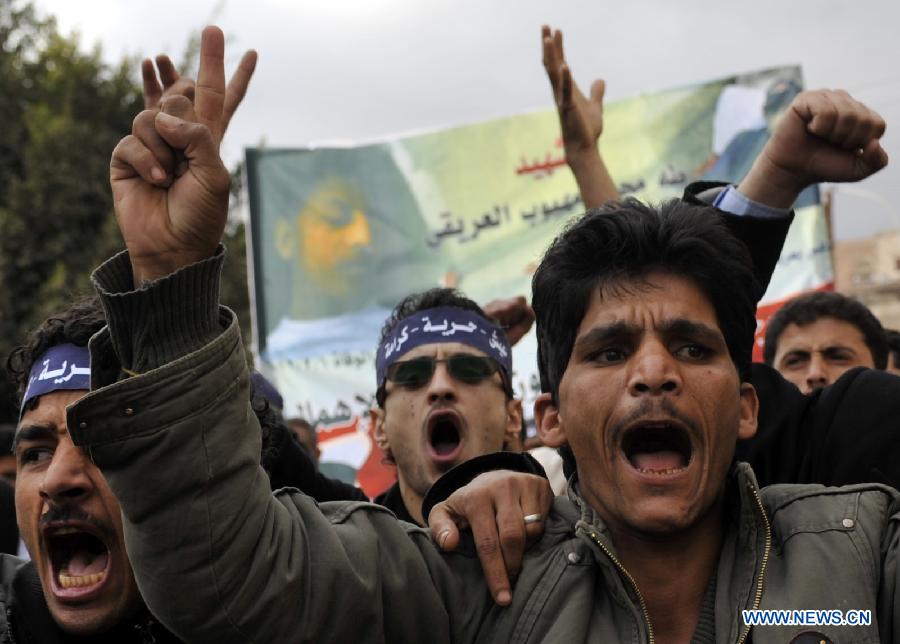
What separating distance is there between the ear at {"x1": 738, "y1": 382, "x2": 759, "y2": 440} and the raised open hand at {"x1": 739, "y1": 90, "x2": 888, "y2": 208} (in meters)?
0.61

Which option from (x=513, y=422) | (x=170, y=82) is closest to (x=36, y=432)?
(x=170, y=82)

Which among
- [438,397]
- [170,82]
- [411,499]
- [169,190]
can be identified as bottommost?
[411,499]

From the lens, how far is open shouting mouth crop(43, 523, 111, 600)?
2.85 meters

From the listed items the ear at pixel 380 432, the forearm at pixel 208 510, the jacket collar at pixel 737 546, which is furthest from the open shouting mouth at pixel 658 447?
the ear at pixel 380 432

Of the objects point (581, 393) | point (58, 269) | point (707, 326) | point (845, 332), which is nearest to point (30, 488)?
point (581, 393)

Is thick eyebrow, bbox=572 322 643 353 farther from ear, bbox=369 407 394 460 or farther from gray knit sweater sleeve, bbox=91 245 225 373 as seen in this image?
ear, bbox=369 407 394 460

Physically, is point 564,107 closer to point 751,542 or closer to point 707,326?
point 707,326

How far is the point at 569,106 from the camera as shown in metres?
Result: 4.20

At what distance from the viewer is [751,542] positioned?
2.24m

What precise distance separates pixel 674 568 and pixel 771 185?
45.2 inches

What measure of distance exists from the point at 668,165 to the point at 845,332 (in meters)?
3.73

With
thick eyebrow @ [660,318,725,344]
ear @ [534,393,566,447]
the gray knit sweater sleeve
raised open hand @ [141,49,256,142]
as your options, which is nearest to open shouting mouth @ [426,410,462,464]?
ear @ [534,393,566,447]

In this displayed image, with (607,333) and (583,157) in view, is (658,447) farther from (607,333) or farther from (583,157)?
(583,157)

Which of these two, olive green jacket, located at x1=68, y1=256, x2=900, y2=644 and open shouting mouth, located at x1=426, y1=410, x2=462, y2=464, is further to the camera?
open shouting mouth, located at x1=426, y1=410, x2=462, y2=464
